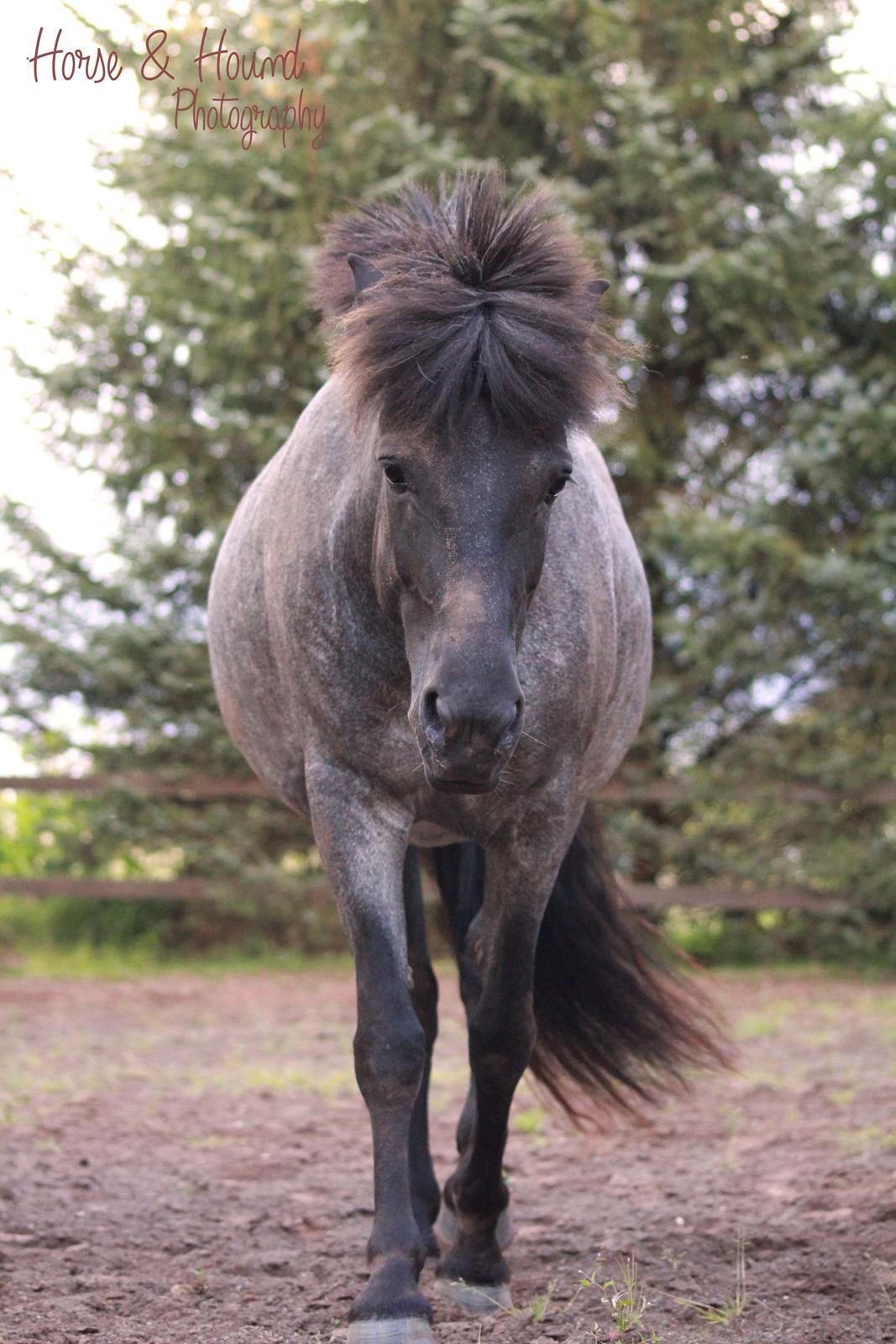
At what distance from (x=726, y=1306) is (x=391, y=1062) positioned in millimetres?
880

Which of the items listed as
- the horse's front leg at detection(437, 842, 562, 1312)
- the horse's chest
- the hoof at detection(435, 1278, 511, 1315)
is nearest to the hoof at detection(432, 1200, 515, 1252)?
the horse's front leg at detection(437, 842, 562, 1312)

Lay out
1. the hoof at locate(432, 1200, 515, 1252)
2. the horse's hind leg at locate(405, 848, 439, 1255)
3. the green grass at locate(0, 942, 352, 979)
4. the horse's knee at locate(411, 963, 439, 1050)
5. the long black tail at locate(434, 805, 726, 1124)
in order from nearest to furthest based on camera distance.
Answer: the hoof at locate(432, 1200, 515, 1252)
the horse's hind leg at locate(405, 848, 439, 1255)
the horse's knee at locate(411, 963, 439, 1050)
the long black tail at locate(434, 805, 726, 1124)
the green grass at locate(0, 942, 352, 979)

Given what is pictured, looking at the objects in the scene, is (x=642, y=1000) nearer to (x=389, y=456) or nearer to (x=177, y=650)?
(x=389, y=456)

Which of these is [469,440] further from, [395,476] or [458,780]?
[458,780]

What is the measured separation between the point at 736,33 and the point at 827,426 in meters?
3.29

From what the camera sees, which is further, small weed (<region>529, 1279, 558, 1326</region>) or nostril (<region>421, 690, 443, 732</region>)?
small weed (<region>529, 1279, 558, 1326</region>)

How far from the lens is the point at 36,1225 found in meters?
3.78

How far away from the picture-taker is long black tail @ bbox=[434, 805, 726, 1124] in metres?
4.16

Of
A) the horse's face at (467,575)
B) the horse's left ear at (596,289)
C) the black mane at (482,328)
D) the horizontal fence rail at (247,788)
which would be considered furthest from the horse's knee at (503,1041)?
the horizontal fence rail at (247,788)

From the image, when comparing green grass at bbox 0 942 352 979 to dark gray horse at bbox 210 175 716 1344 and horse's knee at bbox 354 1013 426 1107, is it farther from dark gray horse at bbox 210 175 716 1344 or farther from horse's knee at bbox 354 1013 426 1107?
horse's knee at bbox 354 1013 426 1107

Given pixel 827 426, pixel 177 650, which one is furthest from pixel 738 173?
pixel 177 650

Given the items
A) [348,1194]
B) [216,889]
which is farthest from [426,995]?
[216,889]

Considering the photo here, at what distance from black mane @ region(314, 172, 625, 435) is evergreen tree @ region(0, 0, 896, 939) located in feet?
21.6

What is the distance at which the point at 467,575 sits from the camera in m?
2.59
